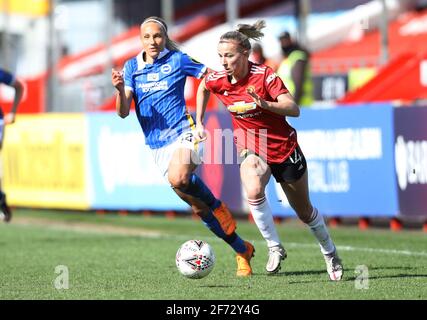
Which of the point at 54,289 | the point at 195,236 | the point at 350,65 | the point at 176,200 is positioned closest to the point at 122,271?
the point at 54,289

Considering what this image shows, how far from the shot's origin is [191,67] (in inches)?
395

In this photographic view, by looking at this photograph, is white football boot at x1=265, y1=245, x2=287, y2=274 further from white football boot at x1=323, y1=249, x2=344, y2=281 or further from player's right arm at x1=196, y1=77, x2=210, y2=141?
player's right arm at x1=196, y1=77, x2=210, y2=141

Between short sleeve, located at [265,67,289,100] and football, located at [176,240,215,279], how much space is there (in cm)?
142

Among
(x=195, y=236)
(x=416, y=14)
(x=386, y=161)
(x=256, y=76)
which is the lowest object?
(x=195, y=236)

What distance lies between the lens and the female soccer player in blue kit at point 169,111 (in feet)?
31.6

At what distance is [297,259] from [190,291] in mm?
2745

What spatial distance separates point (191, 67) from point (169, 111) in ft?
1.57

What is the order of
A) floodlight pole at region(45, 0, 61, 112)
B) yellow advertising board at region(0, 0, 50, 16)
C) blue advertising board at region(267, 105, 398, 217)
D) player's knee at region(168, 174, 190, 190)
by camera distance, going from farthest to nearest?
yellow advertising board at region(0, 0, 50, 16) → floodlight pole at region(45, 0, 61, 112) → blue advertising board at region(267, 105, 398, 217) → player's knee at region(168, 174, 190, 190)

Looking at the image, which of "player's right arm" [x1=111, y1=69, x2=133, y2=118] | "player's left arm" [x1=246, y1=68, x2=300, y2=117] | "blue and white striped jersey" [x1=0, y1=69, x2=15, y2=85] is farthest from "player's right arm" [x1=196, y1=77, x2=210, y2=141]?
"blue and white striped jersey" [x1=0, y1=69, x2=15, y2=85]

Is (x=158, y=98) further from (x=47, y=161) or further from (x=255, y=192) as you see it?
(x=47, y=161)

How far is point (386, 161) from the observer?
14297 mm

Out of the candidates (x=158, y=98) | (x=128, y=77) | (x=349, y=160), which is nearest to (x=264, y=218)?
(x=158, y=98)

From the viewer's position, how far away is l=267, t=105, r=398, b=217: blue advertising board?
14367 millimetres

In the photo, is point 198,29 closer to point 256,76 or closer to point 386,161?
point 386,161
